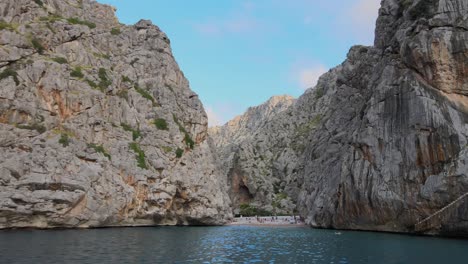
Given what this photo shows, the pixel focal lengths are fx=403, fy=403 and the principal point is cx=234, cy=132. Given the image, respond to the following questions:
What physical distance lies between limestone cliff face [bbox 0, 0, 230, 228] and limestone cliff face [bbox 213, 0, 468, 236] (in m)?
33.6

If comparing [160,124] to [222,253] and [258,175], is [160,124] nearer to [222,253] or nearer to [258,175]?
[222,253]

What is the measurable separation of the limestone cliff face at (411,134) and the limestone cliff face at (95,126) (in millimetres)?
33599

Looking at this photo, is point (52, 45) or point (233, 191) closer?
point (52, 45)

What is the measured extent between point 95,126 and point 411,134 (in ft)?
184

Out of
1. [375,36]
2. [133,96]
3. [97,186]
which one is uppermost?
[375,36]

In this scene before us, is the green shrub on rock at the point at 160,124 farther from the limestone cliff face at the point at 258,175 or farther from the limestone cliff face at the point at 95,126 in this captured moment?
the limestone cliff face at the point at 258,175

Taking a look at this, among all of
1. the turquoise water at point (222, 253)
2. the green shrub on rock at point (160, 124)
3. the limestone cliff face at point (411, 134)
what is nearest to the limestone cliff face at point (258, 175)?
the green shrub on rock at point (160, 124)

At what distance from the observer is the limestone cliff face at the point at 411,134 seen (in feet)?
178

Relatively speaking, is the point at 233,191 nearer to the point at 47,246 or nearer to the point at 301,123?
the point at 301,123

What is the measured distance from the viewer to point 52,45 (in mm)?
81625

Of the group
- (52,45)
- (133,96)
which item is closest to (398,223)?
(133,96)

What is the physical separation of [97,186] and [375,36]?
65.1 meters

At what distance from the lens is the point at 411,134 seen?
5928 centimetres

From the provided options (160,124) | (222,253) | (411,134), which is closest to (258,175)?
(160,124)
